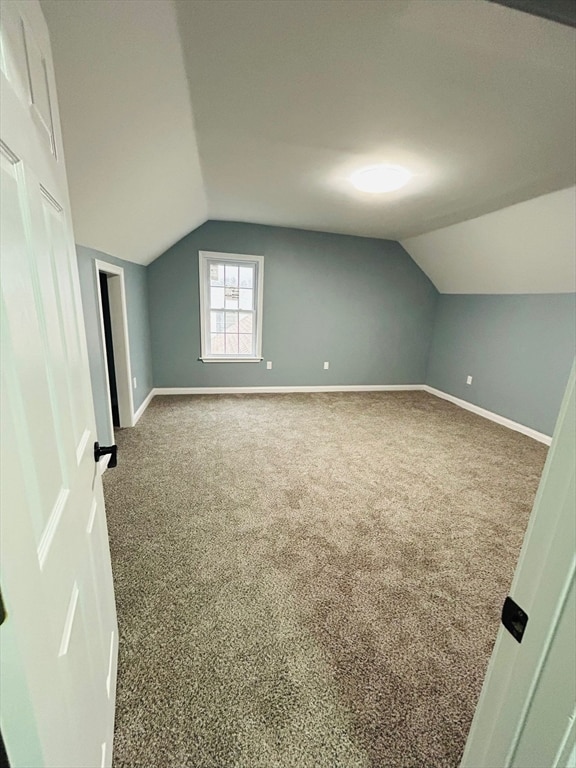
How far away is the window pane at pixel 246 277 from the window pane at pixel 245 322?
15.8 inches

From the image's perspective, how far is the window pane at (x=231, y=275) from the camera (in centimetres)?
459

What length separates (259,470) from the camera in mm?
2773

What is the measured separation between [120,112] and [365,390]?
4712mm

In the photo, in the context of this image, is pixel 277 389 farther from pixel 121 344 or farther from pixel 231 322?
pixel 121 344

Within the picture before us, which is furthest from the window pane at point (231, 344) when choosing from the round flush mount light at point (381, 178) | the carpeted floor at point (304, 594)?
the round flush mount light at point (381, 178)

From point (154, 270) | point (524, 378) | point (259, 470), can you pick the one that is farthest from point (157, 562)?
point (524, 378)

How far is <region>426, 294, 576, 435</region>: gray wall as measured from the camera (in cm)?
360

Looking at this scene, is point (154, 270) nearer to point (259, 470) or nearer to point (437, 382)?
point (259, 470)

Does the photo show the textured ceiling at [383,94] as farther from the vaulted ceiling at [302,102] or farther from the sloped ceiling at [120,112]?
the sloped ceiling at [120,112]

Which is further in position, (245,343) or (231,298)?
(245,343)

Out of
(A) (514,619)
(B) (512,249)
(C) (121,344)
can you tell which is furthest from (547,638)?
(B) (512,249)

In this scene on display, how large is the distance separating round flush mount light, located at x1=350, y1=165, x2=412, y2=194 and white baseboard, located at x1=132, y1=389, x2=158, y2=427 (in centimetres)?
321

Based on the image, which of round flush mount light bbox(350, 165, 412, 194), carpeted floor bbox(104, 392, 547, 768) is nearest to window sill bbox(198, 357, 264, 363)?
carpeted floor bbox(104, 392, 547, 768)

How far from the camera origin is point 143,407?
4.02 metres
